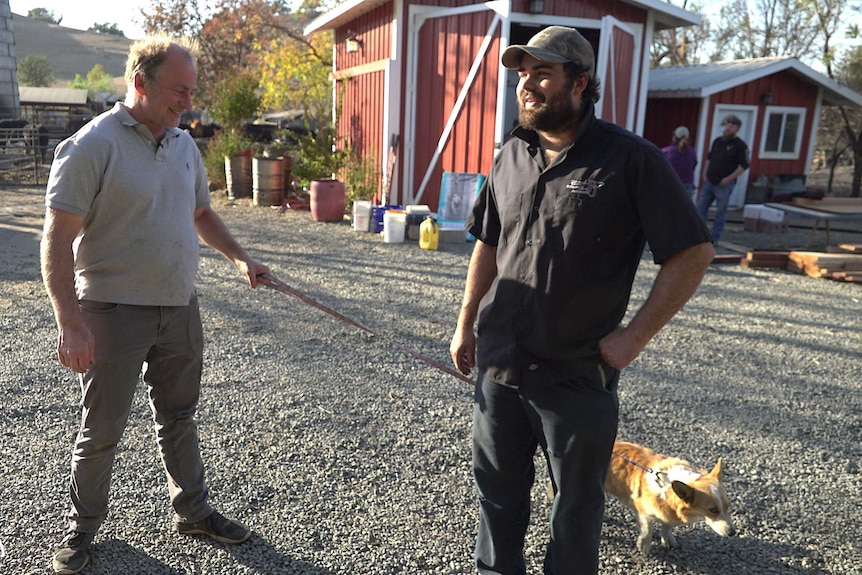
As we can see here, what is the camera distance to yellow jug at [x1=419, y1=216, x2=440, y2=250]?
8.82m

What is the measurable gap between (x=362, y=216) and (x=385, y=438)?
6520 millimetres

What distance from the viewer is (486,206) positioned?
2436mm

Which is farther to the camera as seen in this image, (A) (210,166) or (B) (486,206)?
(A) (210,166)

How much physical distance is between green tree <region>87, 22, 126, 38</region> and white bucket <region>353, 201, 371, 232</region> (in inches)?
3865

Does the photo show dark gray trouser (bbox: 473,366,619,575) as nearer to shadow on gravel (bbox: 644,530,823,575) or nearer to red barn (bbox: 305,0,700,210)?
shadow on gravel (bbox: 644,530,823,575)

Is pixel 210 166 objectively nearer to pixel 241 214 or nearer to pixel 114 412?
pixel 241 214

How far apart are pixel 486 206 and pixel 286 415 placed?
6.76 ft

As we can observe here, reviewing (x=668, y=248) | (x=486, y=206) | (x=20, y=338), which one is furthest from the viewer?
(x=20, y=338)

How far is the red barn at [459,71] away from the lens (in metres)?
9.48

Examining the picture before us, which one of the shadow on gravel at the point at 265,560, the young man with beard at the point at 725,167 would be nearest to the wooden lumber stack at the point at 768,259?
the young man with beard at the point at 725,167

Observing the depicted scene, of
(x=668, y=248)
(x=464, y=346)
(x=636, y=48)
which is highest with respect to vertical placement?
(x=636, y=48)

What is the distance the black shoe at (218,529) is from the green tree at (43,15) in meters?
114

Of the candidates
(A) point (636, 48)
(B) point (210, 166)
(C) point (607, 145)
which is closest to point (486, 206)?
(C) point (607, 145)

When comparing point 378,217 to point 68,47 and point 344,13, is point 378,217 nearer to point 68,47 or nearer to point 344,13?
point 344,13
